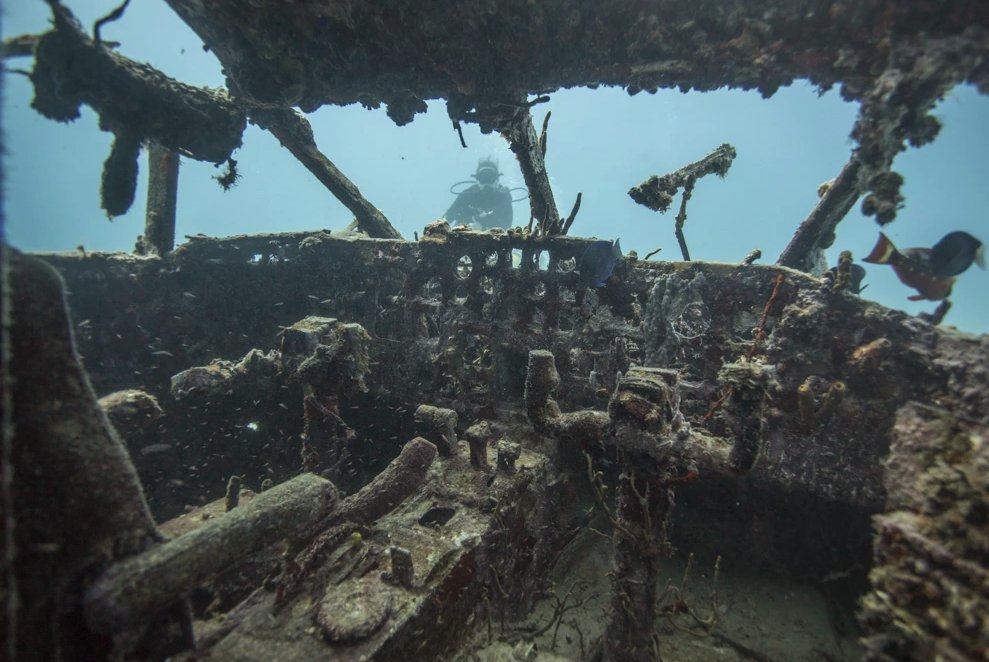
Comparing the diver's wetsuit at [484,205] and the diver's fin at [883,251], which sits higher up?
the diver's wetsuit at [484,205]

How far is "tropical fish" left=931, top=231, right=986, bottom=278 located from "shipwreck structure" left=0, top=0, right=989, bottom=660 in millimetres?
929

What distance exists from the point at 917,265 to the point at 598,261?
369cm

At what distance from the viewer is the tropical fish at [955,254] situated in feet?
14.4

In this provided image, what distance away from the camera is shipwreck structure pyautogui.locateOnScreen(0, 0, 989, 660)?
1815mm

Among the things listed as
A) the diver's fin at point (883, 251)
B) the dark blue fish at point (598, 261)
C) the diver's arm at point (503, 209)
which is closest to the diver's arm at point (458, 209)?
the diver's arm at point (503, 209)

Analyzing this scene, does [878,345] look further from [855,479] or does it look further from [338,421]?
[338,421]

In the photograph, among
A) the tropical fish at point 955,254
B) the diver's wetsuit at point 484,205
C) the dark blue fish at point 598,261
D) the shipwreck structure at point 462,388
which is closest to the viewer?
the shipwreck structure at point 462,388

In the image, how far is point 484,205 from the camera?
89.7 ft

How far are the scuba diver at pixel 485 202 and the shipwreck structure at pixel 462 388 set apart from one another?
779 inches

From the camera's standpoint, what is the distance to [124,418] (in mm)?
4305

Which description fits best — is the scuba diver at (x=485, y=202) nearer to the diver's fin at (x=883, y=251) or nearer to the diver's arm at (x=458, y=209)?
the diver's arm at (x=458, y=209)

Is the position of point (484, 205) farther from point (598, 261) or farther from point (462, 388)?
point (598, 261)

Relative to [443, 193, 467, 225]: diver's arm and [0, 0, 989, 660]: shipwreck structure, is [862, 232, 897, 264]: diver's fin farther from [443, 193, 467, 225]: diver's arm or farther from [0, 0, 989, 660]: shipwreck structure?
[443, 193, 467, 225]: diver's arm

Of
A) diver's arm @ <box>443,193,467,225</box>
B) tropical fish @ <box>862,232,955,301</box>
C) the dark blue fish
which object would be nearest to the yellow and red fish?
tropical fish @ <box>862,232,955,301</box>
